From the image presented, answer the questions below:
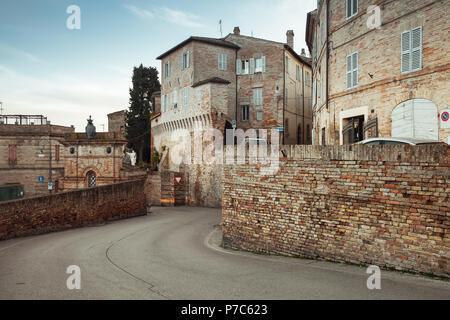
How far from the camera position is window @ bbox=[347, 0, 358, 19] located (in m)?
15.8

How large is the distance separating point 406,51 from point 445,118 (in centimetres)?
322

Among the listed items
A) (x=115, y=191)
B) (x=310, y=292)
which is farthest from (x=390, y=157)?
(x=115, y=191)

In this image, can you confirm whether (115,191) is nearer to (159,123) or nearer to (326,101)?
(326,101)

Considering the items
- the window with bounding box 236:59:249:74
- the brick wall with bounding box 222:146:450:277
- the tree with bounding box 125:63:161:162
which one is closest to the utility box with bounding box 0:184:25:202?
the tree with bounding box 125:63:161:162

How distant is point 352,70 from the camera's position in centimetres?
1614

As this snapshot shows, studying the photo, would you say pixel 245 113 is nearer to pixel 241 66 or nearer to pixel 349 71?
pixel 241 66

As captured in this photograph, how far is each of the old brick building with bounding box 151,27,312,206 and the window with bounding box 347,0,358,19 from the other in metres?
15.5

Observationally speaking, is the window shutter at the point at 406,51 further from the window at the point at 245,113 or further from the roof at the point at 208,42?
the roof at the point at 208,42

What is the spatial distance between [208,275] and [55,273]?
14.4ft

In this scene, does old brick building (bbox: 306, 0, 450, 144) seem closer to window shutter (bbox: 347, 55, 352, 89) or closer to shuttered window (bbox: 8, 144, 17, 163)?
window shutter (bbox: 347, 55, 352, 89)

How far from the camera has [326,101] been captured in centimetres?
1842

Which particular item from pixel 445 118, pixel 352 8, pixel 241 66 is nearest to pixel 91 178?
pixel 241 66

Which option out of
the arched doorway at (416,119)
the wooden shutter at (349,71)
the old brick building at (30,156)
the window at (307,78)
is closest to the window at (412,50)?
the arched doorway at (416,119)

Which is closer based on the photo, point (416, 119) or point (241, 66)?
point (416, 119)
